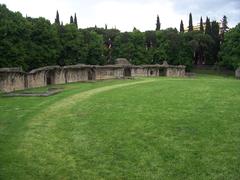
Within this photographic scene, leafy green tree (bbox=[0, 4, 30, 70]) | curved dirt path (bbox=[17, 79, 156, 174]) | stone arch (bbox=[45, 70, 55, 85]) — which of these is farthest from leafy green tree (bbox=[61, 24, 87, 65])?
curved dirt path (bbox=[17, 79, 156, 174])

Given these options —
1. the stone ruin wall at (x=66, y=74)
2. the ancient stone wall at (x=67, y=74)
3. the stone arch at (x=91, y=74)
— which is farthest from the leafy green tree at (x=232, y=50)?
the stone arch at (x=91, y=74)

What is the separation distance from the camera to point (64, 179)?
893 cm

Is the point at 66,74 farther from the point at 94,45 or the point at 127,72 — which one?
the point at 94,45

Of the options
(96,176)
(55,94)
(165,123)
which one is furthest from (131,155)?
(55,94)

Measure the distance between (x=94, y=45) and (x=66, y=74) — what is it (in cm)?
2256

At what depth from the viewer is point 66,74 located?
38.7 meters

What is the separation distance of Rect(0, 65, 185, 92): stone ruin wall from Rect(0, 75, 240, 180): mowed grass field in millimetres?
9170


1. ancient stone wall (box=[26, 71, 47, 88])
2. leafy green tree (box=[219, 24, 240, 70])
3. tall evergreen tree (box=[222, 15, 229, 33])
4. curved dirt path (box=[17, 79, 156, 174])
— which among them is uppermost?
tall evergreen tree (box=[222, 15, 229, 33])

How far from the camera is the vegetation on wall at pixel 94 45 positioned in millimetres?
43622

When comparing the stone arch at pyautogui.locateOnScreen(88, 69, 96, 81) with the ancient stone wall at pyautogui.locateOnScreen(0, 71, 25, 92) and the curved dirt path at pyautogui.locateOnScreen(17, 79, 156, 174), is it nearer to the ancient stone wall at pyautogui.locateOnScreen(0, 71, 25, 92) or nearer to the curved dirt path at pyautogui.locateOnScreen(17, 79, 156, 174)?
the ancient stone wall at pyautogui.locateOnScreen(0, 71, 25, 92)

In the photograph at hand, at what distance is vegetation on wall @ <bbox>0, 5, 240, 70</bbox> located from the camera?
43622 millimetres

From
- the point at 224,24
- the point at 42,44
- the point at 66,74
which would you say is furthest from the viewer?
the point at 224,24

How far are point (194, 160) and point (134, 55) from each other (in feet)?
193

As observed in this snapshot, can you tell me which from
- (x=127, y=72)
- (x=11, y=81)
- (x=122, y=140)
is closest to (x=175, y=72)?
(x=127, y=72)
